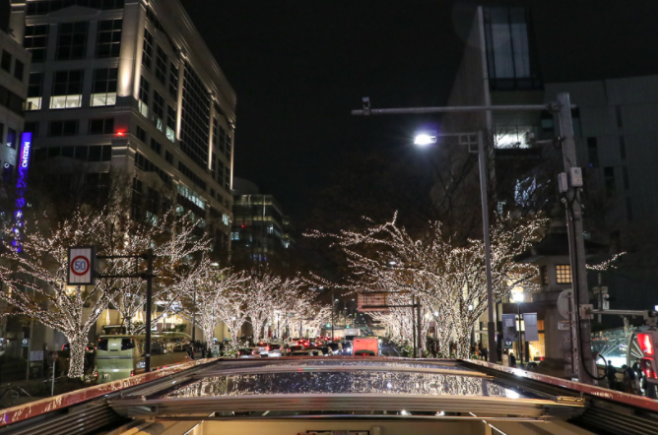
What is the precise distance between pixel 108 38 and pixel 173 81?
13.0 m

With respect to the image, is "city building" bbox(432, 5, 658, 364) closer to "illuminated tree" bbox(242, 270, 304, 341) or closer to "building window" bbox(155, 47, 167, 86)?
"illuminated tree" bbox(242, 270, 304, 341)

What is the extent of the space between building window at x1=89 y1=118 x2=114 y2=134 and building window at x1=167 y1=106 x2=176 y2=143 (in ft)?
42.7

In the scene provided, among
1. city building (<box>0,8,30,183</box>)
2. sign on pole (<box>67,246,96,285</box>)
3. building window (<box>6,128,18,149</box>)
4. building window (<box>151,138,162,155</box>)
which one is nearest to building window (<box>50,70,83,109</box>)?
building window (<box>151,138,162,155</box>)

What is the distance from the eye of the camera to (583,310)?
1115cm

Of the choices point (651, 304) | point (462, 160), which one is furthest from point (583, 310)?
point (651, 304)

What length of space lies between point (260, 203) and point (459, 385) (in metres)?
140

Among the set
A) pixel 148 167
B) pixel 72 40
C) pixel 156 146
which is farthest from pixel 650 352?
pixel 72 40

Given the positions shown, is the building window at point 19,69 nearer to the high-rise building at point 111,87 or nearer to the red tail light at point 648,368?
the high-rise building at point 111,87

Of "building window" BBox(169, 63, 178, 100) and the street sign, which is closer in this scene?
the street sign

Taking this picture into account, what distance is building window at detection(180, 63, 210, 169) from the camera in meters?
83.8

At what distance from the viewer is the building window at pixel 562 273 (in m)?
36.3

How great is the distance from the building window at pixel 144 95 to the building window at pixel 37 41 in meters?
11.3

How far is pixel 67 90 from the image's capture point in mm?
64812

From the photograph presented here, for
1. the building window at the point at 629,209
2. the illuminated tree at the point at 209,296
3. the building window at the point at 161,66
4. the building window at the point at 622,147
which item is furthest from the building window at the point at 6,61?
the building window at the point at 629,209
